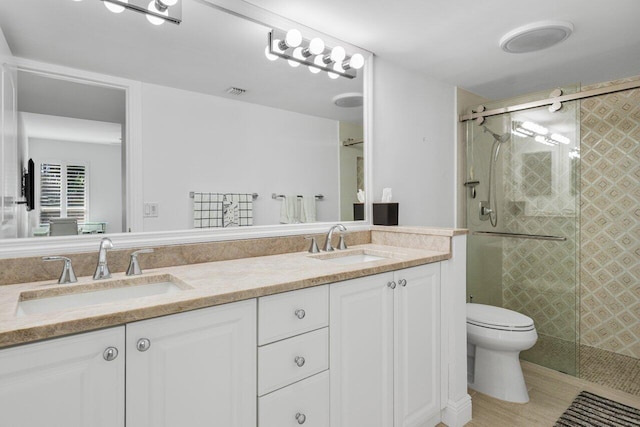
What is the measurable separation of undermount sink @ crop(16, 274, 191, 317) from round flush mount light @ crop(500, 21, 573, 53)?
2.25 m

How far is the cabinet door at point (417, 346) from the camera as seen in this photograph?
1602 millimetres

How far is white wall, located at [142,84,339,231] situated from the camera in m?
1.53

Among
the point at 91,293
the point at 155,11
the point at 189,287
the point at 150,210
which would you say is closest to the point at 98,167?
the point at 150,210

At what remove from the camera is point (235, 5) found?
1738mm

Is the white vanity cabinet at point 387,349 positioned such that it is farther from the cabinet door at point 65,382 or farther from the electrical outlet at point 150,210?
the electrical outlet at point 150,210

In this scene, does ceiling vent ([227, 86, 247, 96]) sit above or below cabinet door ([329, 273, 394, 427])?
above

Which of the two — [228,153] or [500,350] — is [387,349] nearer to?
[500,350]

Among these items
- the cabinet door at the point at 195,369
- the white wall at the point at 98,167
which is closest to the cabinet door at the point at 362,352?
the cabinet door at the point at 195,369

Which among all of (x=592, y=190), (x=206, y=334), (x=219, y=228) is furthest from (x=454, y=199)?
(x=206, y=334)

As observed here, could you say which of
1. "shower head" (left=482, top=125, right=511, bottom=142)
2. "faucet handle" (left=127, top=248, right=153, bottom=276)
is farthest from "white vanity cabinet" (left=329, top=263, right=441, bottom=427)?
"shower head" (left=482, top=125, right=511, bottom=142)

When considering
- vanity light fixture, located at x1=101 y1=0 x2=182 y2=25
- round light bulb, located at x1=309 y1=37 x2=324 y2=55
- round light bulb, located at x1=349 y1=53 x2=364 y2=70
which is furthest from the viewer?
round light bulb, located at x1=349 y1=53 x2=364 y2=70

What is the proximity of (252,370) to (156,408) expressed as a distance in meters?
0.29

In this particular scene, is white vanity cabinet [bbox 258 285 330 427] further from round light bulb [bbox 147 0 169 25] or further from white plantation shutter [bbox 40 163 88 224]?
round light bulb [bbox 147 0 169 25]

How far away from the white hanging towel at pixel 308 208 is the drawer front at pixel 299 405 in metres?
0.92
